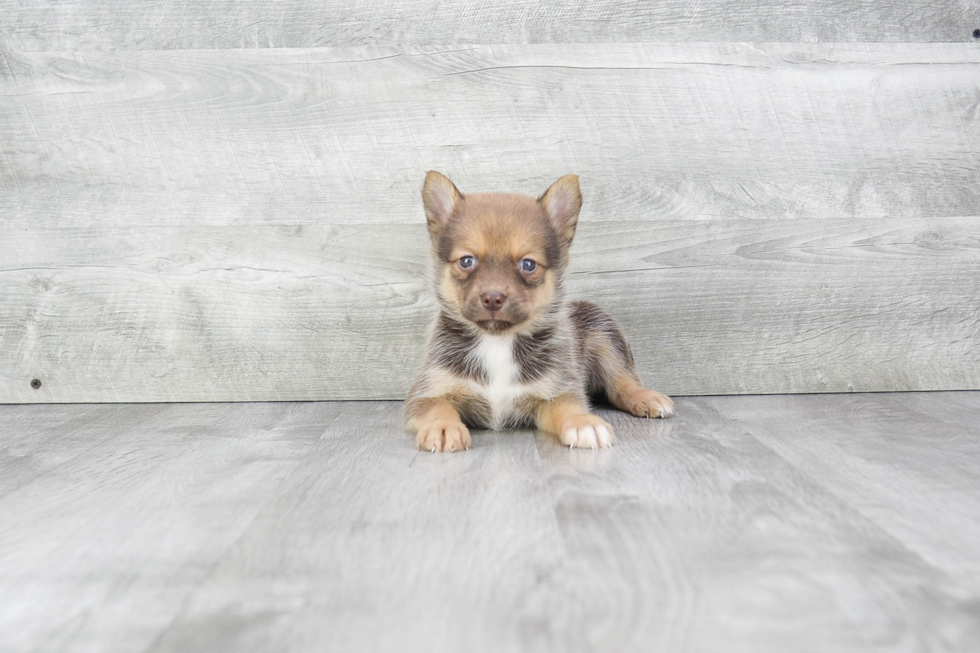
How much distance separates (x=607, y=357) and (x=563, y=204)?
647mm

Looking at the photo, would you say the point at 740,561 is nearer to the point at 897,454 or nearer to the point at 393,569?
the point at 393,569

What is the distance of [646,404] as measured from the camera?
2650 millimetres

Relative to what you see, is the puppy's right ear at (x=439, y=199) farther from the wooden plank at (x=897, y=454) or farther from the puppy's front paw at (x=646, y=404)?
the wooden plank at (x=897, y=454)

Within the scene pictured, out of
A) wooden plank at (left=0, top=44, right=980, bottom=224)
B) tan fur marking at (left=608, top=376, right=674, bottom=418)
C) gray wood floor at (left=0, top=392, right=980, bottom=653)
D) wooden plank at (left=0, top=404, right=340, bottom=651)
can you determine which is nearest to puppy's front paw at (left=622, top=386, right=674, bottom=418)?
tan fur marking at (left=608, top=376, right=674, bottom=418)

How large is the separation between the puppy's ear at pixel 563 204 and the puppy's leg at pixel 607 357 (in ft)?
1.45

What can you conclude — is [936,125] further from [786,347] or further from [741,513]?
[741,513]

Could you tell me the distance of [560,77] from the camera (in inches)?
117

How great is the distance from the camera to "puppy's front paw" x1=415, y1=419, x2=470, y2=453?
7.06 feet

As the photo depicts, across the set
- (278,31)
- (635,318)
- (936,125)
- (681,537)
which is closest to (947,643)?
(681,537)

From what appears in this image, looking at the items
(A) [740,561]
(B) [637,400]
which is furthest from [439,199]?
(A) [740,561]

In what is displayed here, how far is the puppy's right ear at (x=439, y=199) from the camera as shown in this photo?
242 centimetres

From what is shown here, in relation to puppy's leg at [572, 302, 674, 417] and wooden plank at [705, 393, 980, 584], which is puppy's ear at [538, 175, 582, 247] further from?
wooden plank at [705, 393, 980, 584]

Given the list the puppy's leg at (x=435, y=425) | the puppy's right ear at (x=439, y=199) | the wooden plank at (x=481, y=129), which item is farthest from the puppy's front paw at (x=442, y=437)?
the wooden plank at (x=481, y=129)

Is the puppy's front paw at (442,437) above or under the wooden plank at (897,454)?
above
